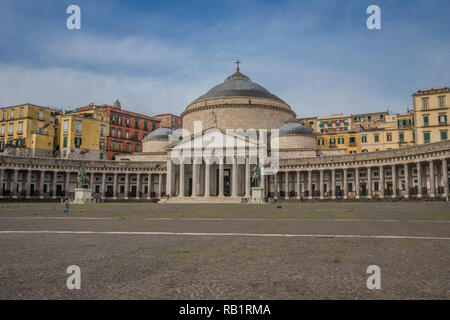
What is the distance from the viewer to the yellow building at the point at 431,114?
54.6 meters

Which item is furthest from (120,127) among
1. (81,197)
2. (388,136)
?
(388,136)

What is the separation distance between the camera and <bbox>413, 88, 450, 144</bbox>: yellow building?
54.6m

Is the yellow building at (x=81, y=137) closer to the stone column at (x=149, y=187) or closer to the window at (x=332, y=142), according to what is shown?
the stone column at (x=149, y=187)

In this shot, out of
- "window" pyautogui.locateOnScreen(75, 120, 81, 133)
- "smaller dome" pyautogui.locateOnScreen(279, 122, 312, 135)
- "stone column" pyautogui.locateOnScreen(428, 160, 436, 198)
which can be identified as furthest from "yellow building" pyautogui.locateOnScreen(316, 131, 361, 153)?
"window" pyautogui.locateOnScreen(75, 120, 81, 133)

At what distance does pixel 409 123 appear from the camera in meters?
65.5

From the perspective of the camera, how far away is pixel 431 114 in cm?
5534

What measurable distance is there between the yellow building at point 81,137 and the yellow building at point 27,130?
218 cm

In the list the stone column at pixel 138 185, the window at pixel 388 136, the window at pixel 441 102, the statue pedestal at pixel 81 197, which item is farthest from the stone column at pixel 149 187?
the window at pixel 441 102

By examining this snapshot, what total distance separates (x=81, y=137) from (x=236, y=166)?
107 ft

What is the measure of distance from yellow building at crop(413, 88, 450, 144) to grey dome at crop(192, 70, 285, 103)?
96.1ft

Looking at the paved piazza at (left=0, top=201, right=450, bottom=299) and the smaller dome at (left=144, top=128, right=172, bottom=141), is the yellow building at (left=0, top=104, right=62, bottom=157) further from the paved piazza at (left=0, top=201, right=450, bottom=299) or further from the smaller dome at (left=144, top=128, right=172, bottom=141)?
the paved piazza at (left=0, top=201, right=450, bottom=299)
